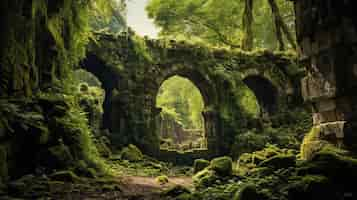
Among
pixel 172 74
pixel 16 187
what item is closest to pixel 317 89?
pixel 16 187

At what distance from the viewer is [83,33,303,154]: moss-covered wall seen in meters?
13.6

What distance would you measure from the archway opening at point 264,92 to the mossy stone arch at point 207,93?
2.34 metres

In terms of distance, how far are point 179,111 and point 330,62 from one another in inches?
1110

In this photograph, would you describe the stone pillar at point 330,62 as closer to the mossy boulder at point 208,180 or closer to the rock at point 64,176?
the mossy boulder at point 208,180

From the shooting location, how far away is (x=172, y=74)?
15.3 meters

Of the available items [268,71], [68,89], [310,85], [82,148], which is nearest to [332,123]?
[310,85]

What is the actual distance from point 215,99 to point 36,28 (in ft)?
32.5

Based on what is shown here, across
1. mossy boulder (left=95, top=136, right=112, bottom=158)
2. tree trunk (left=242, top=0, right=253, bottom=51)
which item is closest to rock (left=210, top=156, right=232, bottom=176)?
mossy boulder (left=95, top=136, right=112, bottom=158)

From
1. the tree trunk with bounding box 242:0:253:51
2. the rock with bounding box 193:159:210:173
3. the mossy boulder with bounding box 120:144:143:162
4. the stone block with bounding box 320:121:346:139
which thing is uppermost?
the tree trunk with bounding box 242:0:253:51

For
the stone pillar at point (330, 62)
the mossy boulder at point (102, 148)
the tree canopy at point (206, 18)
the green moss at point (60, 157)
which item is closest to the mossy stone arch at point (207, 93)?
the mossy boulder at point (102, 148)

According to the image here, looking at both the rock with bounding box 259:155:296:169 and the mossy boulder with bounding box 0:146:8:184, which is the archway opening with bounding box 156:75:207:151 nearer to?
the rock with bounding box 259:155:296:169

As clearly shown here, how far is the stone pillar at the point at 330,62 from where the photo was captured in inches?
225

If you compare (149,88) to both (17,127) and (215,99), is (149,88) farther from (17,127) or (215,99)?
(17,127)

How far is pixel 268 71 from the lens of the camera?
16.9 metres
